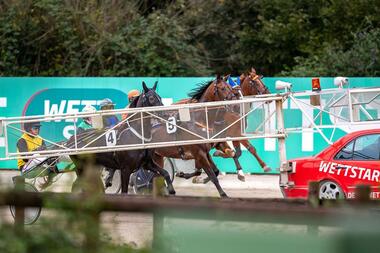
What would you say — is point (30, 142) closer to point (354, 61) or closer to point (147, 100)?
point (147, 100)

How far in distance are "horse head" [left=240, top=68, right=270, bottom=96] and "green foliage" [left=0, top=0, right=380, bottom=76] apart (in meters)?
6.30

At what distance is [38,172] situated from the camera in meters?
14.3

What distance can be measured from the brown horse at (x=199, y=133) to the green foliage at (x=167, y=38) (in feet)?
27.0

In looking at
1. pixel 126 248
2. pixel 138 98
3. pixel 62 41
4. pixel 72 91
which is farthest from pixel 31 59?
pixel 126 248

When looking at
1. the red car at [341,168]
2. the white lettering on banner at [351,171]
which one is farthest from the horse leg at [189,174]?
the white lettering on banner at [351,171]

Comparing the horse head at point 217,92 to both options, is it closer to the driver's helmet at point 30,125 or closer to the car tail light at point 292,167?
the car tail light at point 292,167

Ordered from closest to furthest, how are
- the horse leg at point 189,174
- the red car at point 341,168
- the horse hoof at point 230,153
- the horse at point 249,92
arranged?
the red car at point 341,168, the horse hoof at point 230,153, the horse leg at point 189,174, the horse at point 249,92

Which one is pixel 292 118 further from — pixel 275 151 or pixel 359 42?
pixel 359 42

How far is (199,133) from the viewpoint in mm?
14695

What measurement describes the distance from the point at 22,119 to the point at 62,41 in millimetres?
12698

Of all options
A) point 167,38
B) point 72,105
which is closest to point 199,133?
point 72,105

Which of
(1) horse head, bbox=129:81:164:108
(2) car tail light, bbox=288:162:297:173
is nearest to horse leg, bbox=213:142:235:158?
(1) horse head, bbox=129:81:164:108

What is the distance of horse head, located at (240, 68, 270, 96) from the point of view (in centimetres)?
1781

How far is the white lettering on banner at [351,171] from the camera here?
12.8 metres
